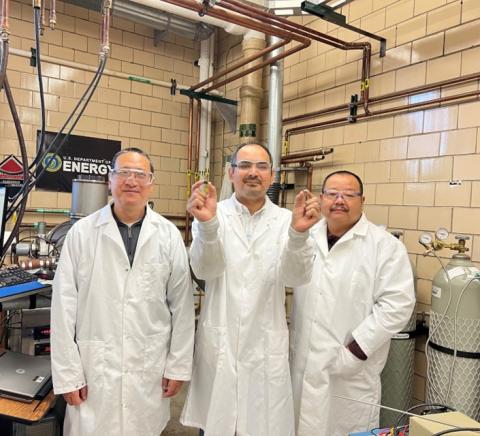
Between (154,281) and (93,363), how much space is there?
377mm

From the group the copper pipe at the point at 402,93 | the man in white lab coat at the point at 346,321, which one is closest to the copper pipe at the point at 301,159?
the copper pipe at the point at 402,93

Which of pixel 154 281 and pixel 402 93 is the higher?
pixel 402 93

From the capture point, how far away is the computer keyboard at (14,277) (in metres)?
1.81

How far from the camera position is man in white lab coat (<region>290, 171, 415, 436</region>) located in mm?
1813

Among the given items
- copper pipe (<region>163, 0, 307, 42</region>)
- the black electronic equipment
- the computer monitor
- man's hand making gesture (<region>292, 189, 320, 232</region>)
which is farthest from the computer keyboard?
copper pipe (<region>163, 0, 307, 42</region>)

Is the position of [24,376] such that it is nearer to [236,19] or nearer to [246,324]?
[246,324]

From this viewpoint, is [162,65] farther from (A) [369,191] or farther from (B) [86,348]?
(B) [86,348]

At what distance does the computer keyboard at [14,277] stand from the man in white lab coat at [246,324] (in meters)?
0.85

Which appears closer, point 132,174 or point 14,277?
point 132,174

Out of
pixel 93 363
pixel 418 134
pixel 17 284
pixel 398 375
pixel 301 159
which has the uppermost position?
pixel 418 134

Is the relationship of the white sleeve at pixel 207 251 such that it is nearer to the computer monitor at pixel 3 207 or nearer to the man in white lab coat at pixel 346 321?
the man in white lab coat at pixel 346 321

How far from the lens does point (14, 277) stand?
1.88m

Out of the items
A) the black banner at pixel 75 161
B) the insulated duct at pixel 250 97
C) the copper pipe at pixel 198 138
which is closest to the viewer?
the insulated duct at pixel 250 97

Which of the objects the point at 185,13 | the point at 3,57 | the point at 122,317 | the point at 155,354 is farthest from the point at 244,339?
the point at 185,13
